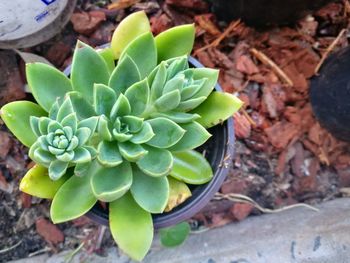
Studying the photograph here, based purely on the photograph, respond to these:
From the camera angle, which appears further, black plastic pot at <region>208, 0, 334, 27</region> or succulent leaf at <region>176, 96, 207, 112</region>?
black plastic pot at <region>208, 0, 334, 27</region>

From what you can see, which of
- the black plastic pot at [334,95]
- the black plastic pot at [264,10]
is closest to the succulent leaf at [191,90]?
the black plastic pot at [264,10]

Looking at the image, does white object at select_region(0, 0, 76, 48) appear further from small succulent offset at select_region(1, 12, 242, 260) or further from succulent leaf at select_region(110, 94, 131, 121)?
succulent leaf at select_region(110, 94, 131, 121)

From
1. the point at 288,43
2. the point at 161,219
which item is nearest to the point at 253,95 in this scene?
the point at 288,43

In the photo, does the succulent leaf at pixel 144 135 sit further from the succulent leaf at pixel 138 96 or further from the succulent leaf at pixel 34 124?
the succulent leaf at pixel 34 124

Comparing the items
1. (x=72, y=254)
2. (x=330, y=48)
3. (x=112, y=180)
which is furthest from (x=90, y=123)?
(x=330, y=48)

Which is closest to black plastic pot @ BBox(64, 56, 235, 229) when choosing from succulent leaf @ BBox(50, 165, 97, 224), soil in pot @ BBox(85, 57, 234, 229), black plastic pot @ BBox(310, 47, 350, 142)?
soil in pot @ BBox(85, 57, 234, 229)

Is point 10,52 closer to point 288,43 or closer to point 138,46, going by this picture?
point 138,46
